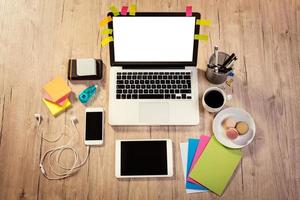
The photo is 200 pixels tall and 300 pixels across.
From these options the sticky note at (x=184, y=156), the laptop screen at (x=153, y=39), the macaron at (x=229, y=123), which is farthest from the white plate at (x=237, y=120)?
the laptop screen at (x=153, y=39)

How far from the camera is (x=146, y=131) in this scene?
1159 mm

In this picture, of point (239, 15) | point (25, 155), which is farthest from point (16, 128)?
point (239, 15)

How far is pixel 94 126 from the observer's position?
3.78 feet

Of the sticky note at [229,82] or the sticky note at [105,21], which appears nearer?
the sticky note at [105,21]

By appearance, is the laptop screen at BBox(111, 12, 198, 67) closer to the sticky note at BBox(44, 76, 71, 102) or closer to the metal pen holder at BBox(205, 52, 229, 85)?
the metal pen holder at BBox(205, 52, 229, 85)

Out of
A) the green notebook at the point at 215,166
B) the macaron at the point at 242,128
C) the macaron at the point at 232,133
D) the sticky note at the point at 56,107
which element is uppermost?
the sticky note at the point at 56,107

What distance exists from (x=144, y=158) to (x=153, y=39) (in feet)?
1.34

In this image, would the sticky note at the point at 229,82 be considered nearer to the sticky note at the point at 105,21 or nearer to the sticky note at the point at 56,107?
the sticky note at the point at 105,21

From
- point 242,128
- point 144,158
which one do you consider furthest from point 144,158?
point 242,128

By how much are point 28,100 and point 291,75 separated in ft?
3.18

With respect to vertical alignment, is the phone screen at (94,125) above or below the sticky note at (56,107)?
below

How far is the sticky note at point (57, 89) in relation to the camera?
117cm

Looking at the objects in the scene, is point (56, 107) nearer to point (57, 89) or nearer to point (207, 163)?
point (57, 89)

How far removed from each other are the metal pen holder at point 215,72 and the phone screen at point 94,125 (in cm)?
41
